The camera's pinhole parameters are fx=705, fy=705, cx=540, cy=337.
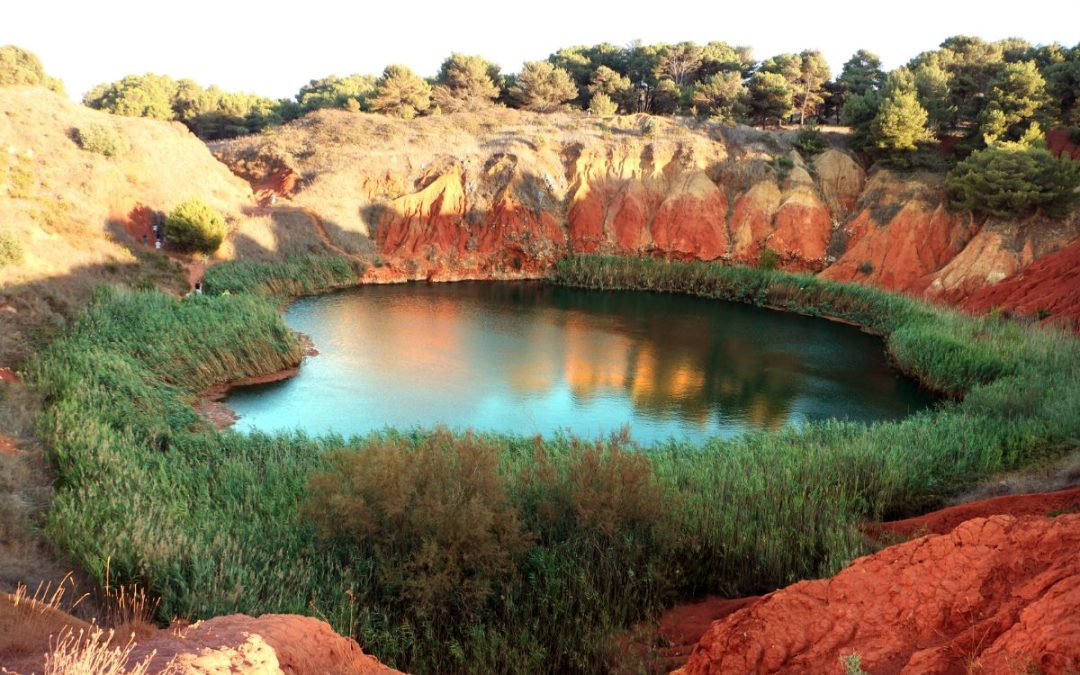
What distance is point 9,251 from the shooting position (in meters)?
18.3

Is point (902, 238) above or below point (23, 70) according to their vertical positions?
below

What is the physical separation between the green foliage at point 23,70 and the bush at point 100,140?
62.3ft

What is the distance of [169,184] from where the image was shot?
102 feet

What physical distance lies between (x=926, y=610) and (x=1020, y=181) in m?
31.2

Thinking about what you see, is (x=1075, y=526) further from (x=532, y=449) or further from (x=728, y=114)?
(x=728, y=114)

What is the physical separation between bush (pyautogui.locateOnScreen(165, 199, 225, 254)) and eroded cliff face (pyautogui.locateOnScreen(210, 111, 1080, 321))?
27.3 feet

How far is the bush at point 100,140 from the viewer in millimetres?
29156

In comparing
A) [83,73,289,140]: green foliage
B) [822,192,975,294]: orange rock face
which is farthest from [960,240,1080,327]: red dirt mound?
[83,73,289,140]: green foliage

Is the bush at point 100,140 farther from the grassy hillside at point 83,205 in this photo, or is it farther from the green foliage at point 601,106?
the green foliage at point 601,106

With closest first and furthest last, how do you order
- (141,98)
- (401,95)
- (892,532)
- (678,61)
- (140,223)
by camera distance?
(892,532) → (140,223) → (401,95) → (141,98) → (678,61)

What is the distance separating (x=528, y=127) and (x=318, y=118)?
44.1ft

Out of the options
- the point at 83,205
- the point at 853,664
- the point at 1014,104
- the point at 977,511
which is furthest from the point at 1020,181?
the point at 83,205

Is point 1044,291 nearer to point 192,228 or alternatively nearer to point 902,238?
point 902,238

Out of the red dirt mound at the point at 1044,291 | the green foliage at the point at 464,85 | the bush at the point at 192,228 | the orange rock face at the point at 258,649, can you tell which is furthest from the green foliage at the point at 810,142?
the orange rock face at the point at 258,649
